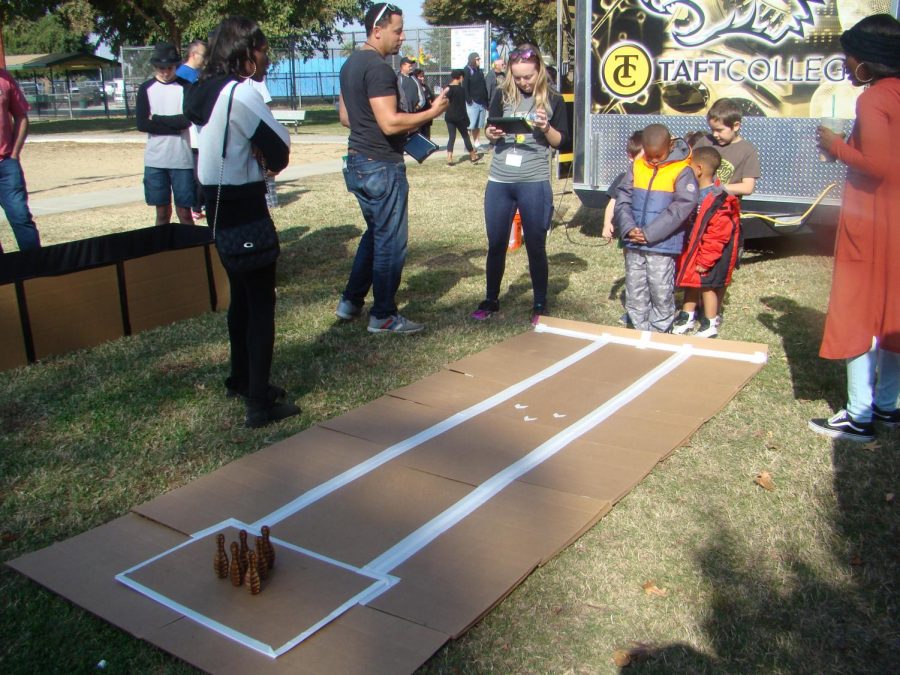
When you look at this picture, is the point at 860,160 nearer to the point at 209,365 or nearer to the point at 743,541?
the point at 743,541

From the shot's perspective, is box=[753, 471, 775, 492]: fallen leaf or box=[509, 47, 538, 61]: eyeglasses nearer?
box=[753, 471, 775, 492]: fallen leaf

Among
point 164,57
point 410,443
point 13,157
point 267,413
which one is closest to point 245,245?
point 267,413

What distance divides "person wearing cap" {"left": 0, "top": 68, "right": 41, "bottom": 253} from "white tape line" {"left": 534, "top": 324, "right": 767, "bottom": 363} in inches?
155

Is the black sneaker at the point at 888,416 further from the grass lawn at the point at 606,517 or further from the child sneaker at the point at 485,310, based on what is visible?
the child sneaker at the point at 485,310

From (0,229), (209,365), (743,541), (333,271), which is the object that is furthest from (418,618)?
(0,229)

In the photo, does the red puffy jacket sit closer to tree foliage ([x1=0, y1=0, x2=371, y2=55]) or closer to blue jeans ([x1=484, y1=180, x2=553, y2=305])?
blue jeans ([x1=484, y1=180, x2=553, y2=305])

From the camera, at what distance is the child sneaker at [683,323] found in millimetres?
5965

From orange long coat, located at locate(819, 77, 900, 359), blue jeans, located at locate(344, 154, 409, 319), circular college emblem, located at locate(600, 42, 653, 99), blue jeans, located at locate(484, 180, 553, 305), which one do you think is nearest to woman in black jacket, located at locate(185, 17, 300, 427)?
blue jeans, located at locate(344, 154, 409, 319)

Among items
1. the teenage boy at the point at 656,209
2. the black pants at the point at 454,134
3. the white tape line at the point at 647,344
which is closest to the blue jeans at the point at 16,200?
the white tape line at the point at 647,344

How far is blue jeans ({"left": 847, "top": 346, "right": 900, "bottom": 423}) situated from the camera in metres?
4.06

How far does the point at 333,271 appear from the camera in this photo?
25.3 feet

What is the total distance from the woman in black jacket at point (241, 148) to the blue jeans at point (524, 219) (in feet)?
6.83

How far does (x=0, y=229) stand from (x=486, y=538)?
28.8ft

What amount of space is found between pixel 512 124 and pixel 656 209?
3.62ft
